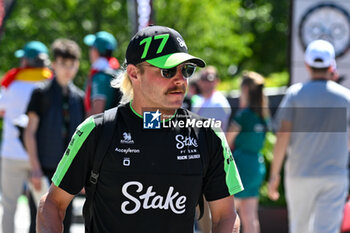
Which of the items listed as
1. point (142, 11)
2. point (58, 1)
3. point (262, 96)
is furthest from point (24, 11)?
point (262, 96)

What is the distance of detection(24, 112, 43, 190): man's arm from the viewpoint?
576 centimetres

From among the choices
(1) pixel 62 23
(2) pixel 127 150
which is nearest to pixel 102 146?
(2) pixel 127 150

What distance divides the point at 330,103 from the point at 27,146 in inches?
107

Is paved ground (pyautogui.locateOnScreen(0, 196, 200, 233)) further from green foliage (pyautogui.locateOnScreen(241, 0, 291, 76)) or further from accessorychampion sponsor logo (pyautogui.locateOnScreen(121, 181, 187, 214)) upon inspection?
green foliage (pyautogui.locateOnScreen(241, 0, 291, 76))

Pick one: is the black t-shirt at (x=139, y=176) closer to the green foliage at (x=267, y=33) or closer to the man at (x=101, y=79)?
the man at (x=101, y=79)

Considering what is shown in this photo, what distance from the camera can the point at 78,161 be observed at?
9.52 ft

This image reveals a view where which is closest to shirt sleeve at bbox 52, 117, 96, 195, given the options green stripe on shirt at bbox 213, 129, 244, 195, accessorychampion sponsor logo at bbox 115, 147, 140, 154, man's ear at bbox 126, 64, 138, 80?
accessorychampion sponsor logo at bbox 115, 147, 140, 154

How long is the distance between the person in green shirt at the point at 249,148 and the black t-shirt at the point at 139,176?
3925mm

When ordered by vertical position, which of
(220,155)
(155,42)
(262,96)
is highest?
(155,42)

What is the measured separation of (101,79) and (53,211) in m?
3.43

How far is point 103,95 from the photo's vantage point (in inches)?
243

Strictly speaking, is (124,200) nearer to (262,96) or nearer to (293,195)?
(293,195)

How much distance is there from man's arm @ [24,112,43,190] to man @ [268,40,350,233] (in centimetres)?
223

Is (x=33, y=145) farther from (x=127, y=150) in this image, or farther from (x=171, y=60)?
(x=171, y=60)
